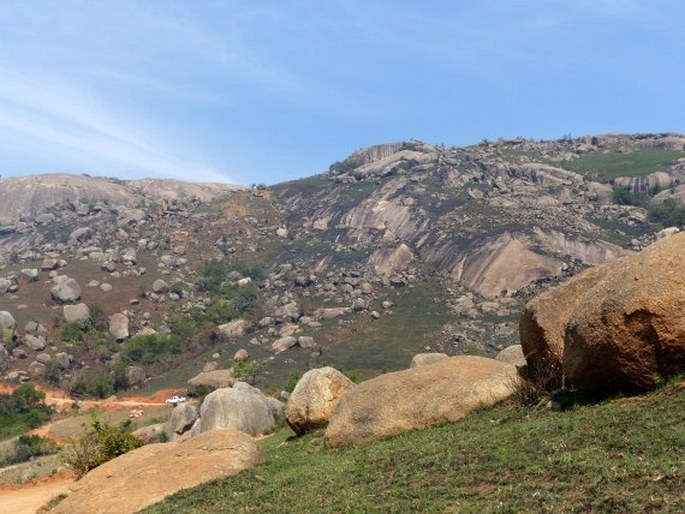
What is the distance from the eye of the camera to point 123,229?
136250mm

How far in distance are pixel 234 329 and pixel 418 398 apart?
7897 centimetres

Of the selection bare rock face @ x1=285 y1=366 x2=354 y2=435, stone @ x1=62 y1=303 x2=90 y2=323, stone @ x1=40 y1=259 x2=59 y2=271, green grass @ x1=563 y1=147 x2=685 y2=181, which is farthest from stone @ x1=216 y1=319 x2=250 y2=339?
green grass @ x1=563 y1=147 x2=685 y2=181

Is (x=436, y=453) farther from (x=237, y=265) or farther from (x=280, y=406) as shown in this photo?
(x=237, y=265)

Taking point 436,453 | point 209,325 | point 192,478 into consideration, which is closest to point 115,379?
point 209,325

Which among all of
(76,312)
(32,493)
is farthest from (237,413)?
(76,312)

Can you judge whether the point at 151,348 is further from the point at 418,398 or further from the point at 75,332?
the point at 418,398

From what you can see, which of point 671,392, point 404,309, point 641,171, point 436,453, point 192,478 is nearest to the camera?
point 671,392

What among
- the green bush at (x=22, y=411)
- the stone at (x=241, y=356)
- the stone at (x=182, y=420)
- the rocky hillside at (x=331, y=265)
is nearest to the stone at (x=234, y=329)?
the rocky hillside at (x=331, y=265)

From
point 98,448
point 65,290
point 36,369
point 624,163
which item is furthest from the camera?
point 624,163

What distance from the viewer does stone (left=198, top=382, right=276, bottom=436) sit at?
35.3 meters

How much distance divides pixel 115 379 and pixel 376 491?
7554cm

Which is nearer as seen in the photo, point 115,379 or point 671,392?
point 671,392

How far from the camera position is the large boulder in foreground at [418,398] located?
1848cm

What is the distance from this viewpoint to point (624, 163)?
145125 millimetres
